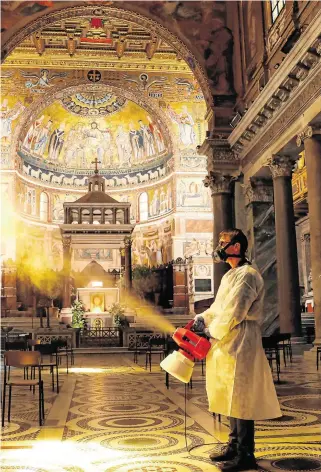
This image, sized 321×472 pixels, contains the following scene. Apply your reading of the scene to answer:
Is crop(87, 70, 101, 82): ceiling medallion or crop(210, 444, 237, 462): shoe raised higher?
crop(87, 70, 101, 82): ceiling medallion

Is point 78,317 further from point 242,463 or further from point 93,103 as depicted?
point 242,463

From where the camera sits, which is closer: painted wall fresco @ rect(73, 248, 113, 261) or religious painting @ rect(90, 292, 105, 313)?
religious painting @ rect(90, 292, 105, 313)

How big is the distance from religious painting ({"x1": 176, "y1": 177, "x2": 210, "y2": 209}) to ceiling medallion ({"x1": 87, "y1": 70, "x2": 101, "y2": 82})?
22.4ft

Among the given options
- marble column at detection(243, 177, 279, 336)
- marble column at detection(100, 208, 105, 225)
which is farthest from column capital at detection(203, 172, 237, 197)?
marble column at detection(100, 208, 105, 225)

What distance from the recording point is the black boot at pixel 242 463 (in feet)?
11.5

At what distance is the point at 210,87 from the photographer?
16375 mm

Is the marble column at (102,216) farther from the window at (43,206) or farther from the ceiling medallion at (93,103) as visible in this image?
the ceiling medallion at (93,103)

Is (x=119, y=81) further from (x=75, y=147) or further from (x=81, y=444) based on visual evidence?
(x=81, y=444)

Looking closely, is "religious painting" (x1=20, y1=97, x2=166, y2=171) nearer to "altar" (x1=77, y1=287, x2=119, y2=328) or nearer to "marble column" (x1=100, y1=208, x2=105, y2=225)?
"marble column" (x1=100, y1=208, x2=105, y2=225)

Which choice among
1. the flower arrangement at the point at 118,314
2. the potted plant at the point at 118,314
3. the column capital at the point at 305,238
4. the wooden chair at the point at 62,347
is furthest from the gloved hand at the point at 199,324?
the column capital at the point at 305,238

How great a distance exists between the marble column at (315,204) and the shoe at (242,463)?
735 centimetres

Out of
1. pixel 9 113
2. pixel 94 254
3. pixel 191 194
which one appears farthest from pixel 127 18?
pixel 94 254

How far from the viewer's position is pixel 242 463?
3.52 meters

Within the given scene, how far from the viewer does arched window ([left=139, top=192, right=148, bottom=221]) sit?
33.3m
